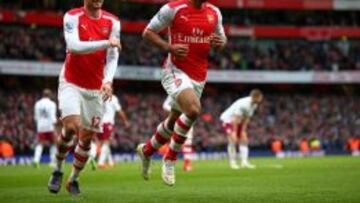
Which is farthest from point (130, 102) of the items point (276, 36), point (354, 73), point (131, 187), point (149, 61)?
point (131, 187)

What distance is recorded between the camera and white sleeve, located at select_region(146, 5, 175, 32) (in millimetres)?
11492

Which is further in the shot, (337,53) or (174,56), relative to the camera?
(337,53)

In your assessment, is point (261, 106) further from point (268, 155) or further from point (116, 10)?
point (116, 10)

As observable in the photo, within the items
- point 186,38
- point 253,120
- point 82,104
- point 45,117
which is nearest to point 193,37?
point 186,38

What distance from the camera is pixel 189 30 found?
11539mm

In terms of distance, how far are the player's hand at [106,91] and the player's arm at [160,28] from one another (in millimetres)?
1114

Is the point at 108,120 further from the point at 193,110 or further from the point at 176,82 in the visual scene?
the point at 193,110

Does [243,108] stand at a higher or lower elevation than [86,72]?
lower

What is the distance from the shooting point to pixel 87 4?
440 inches

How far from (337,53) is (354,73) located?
2.96 metres

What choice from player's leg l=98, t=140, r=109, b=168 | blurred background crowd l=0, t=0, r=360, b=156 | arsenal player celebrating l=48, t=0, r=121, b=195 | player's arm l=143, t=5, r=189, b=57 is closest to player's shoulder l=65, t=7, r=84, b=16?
arsenal player celebrating l=48, t=0, r=121, b=195

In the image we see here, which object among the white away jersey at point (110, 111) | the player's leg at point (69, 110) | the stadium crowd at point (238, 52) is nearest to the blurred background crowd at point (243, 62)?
the stadium crowd at point (238, 52)

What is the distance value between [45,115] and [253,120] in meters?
23.5

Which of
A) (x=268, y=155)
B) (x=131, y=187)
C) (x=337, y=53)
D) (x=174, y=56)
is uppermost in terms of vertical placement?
(x=174, y=56)
